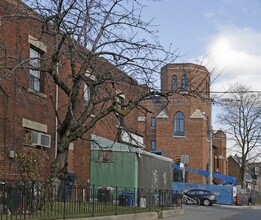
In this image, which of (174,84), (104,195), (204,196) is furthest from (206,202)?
(104,195)

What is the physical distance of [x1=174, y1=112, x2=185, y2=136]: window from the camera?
68.3 metres

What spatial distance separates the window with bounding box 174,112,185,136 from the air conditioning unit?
47.0 metres

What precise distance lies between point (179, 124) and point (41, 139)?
48142 mm

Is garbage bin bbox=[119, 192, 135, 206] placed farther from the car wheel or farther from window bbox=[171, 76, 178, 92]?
the car wheel

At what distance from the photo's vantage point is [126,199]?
22078 millimetres

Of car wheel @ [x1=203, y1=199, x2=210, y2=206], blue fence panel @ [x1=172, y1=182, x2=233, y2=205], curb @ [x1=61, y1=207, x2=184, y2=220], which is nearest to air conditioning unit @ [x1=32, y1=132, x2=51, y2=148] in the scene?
curb @ [x1=61, y1=207, x2=184, y2=220]

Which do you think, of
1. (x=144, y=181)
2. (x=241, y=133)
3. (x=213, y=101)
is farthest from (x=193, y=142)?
(x=213, y=101)

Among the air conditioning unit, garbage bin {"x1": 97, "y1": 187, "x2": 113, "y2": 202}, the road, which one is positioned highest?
the air conditioning unit

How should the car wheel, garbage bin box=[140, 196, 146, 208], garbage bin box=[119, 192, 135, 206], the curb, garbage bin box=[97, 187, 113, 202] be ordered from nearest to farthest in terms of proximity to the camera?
1. the curb
2. garbage bin box=[97, 187, 113, 202]
3. garbage bin box=[119, 192, 135, 206]
4. garbage bin box=[140, 196, 146, 208]
5. the car wheel

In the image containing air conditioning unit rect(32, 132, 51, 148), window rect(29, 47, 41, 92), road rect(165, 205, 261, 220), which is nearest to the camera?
air conditioning unit rect(32, 132, 51, 148)

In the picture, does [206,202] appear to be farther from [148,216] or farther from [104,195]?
[104,195]

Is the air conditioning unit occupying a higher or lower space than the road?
higher

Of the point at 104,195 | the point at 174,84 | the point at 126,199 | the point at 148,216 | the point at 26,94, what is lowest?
the point at 148,216

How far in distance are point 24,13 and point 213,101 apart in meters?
7.40
